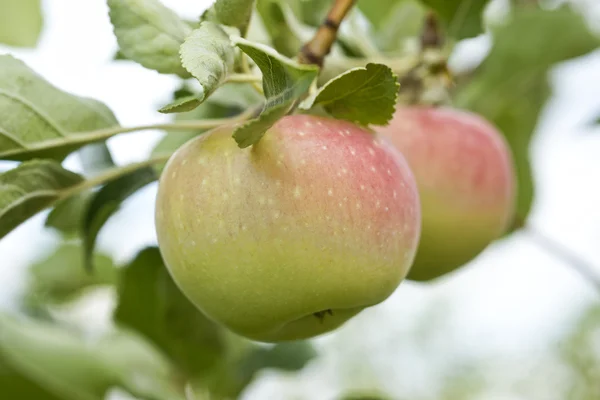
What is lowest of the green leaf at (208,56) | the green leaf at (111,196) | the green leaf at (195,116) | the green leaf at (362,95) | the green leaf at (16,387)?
the green leaf at (16,387)

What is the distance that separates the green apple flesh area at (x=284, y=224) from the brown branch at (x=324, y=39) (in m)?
0.06

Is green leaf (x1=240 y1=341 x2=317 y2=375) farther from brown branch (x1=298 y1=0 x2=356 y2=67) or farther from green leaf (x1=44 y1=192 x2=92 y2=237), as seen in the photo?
brown branch (x1=298 y1=0 x2=356 y2=67)

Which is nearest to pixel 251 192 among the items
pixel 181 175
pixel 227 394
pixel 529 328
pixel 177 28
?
pixel 181 175

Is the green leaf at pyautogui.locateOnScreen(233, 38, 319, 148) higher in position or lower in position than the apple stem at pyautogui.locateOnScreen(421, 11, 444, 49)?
higher

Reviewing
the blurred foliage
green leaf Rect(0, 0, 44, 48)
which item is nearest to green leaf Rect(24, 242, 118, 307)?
the blurred foliage

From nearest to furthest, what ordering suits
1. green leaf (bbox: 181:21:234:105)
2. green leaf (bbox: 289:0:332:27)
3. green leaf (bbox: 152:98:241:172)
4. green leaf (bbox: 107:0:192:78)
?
green leaf (bbox: 181:21:234:105), green leaf (bbox: 107:0:192:78), green leaf (bbox: 152:98:241:172), green leaf (bbox: 289:0:332:27)

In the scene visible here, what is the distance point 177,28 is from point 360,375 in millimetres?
4051

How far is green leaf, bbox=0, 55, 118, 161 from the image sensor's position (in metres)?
0.55

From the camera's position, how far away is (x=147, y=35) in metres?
0.55

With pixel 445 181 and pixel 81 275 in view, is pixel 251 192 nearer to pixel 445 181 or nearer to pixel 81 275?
pixel 445 181

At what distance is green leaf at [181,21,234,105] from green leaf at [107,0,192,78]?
0.06 meters

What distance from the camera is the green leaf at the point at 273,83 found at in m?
0.43

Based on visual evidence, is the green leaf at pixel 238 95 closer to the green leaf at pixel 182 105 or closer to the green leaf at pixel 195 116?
the green leaf at pixel 195 116

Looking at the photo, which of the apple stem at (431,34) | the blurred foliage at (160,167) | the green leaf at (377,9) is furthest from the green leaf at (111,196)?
the green leaf at (377,9)
